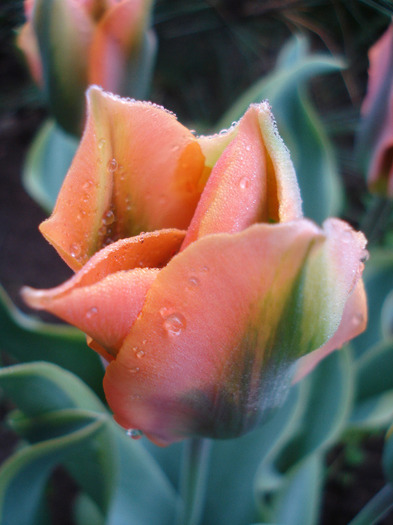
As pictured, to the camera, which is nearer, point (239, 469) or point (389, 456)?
point (389, 456)

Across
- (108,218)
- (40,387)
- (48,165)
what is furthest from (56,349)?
(48,165)

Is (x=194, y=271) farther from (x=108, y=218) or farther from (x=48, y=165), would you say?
(x=48, y=165)

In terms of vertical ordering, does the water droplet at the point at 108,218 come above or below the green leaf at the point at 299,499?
above

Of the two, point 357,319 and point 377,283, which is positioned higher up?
point 357,319

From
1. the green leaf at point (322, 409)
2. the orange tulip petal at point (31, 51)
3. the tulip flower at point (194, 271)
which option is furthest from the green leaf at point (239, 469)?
the orange tulip petal at point (31, 51)

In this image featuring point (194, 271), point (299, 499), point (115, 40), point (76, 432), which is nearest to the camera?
point (194, 271)

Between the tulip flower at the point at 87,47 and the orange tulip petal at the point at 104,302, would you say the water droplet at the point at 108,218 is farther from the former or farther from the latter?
the tulip flower at the point at 87,47
